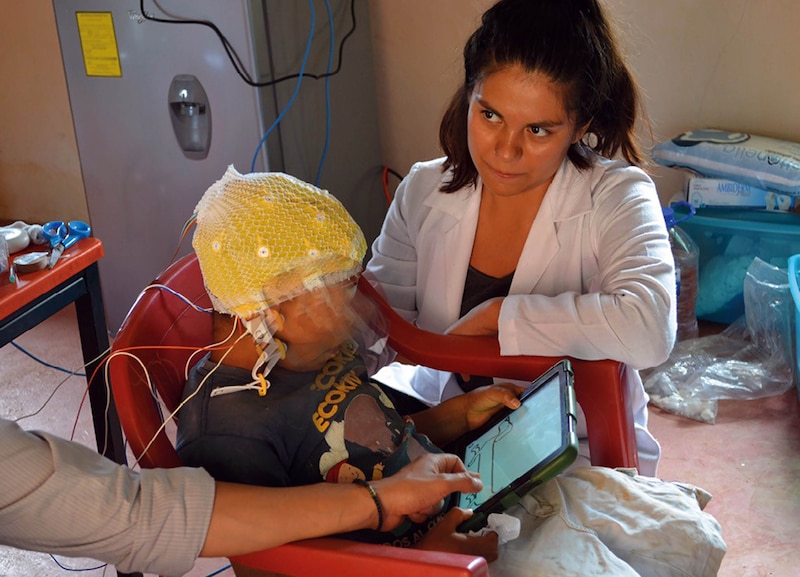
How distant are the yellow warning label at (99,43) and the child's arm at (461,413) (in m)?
1.68

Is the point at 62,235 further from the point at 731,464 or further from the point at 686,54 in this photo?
the point at 686,54

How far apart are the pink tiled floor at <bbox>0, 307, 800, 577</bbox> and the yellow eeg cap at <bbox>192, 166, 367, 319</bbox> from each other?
3.20 feet

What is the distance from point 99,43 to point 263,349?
Result: 1.78 meters

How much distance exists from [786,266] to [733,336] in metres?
0.26

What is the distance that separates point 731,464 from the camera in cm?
210

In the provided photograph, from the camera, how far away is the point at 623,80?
147 centimetres

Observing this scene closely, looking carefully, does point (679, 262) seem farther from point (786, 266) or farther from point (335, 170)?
point (335, 170)

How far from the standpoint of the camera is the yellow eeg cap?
1.10 metres

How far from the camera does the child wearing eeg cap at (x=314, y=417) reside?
1.09 meters

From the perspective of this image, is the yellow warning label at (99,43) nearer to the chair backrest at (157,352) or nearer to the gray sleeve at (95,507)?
the chair backrest at (157,352)

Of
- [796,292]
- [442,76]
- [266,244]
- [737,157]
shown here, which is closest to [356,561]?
[266,244]

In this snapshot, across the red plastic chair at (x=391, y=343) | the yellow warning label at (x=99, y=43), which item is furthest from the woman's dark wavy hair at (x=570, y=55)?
the yellow warning label at (x=99, y=43)

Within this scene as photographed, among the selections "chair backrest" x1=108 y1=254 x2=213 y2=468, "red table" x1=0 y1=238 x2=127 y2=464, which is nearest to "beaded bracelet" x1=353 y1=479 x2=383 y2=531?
"chair backrest" x1=108 y1=254 x2=213 y2=468

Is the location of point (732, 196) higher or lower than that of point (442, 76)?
lower
